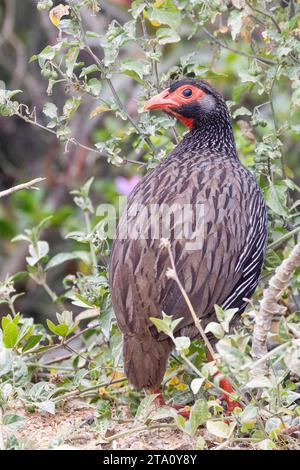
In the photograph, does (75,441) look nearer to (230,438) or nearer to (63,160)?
(230,438)

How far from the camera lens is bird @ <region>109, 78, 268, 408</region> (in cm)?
411

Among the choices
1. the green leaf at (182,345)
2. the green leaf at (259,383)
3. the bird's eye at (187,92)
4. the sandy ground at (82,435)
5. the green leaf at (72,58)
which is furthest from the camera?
the bird's eye at (187,92)

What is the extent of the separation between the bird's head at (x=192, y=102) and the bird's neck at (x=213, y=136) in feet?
0.06

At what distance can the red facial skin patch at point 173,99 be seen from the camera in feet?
15.5

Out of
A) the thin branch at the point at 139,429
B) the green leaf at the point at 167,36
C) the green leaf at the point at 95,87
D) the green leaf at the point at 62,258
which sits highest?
the green leaf at the point at 167,36

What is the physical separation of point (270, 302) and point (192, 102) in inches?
64.1

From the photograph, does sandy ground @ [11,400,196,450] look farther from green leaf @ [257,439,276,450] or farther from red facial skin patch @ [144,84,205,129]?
red facial skin patch @ [144,84,205,129]

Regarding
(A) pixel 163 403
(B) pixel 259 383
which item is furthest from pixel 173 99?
(B) pixel 259 383

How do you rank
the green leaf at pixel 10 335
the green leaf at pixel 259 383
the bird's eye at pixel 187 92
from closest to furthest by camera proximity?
the green leaf at pixel 259 383 < the green leaf at pixel 10 335 < the bird's eye at pixel 187 92

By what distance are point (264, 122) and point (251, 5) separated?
0.57 m

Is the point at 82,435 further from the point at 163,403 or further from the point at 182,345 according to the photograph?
the point at 182,345

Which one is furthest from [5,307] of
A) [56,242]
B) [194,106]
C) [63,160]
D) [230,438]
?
[230,438]

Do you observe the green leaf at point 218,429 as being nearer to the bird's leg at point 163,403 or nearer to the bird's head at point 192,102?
the bird's leg at point 163,403

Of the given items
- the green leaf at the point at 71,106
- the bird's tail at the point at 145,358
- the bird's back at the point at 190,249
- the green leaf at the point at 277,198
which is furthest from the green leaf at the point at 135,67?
the bird's tail at the point at 145,358
